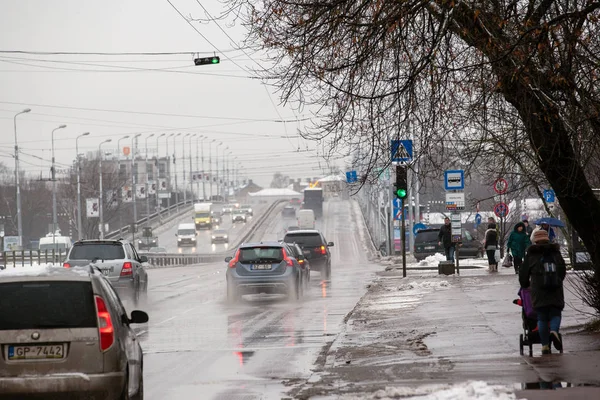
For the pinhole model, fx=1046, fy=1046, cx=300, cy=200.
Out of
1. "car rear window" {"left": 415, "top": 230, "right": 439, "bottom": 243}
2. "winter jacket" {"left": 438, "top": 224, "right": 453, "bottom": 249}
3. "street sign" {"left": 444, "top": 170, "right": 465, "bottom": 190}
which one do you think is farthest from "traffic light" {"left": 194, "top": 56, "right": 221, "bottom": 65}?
"car rear window" {"left": 415, "top": 230, "right": 439, "bottom": 243}

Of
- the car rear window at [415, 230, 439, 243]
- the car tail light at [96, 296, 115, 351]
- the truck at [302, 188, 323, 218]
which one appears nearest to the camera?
the car tail light at [96, 296, 115, 351]

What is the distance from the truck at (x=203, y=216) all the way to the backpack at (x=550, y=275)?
11435 cm

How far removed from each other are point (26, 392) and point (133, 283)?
53.5 ft

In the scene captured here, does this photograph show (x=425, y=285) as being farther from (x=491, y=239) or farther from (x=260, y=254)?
(x=491, y=239)

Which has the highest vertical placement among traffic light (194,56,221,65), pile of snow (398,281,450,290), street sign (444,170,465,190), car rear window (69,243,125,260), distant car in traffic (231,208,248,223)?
traffic light (194,56,221,65)

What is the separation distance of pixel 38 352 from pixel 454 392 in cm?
365

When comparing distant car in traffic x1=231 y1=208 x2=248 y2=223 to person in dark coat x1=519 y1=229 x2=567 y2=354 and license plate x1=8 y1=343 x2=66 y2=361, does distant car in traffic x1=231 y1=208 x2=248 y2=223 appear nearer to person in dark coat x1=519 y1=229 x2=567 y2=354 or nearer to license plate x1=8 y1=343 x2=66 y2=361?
person in dark coat x1=519 y1=229 x2=567 y2=354

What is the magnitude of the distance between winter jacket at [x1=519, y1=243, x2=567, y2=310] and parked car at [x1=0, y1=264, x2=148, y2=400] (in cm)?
522

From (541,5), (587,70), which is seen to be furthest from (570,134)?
(541,5)

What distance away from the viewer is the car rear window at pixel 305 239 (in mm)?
39906

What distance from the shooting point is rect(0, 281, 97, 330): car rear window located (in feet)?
29.5

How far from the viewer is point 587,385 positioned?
984 centimetres

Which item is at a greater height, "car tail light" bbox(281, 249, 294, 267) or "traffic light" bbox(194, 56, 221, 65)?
"traffic light" bbox(194, 56, 221, 65)

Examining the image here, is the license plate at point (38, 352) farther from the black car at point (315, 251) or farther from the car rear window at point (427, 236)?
the car rear window at point (427, 236)
